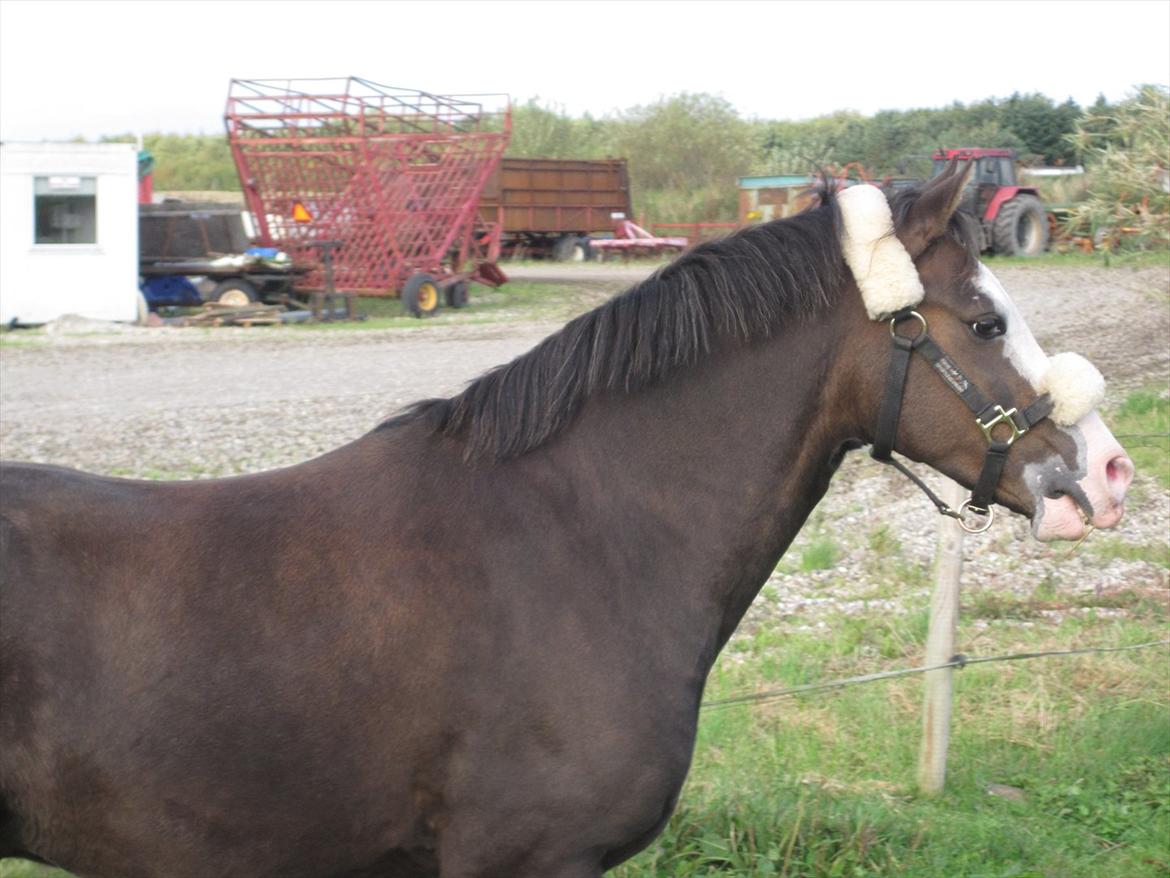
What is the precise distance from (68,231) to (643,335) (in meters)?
19.1

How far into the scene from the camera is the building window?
19.8 meters

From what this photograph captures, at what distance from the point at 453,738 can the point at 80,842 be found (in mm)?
795

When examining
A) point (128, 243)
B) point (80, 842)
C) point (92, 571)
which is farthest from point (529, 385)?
point (128, 243)

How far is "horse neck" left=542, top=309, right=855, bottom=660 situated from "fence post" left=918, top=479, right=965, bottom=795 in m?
1.70

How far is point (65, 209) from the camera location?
789 inches

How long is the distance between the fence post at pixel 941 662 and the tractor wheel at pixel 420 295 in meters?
16.5

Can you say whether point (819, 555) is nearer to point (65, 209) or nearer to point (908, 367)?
point (908, 367)

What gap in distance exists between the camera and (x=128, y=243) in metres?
19.7

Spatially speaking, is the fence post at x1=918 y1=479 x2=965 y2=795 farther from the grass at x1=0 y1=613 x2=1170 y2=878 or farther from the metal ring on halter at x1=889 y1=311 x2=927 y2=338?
the metal ring on halter at x1=889 y1=311 x2=927 y2=338

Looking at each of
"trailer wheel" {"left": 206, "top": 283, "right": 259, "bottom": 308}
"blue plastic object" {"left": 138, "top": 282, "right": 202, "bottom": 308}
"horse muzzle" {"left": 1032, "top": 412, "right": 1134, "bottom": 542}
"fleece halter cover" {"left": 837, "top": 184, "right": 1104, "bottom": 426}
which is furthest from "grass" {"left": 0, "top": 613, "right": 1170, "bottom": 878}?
"blue plastic object" {"left": 138, "top": 282, "right": 202, "bottom": 308}

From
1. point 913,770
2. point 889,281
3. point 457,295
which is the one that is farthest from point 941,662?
point 457,295

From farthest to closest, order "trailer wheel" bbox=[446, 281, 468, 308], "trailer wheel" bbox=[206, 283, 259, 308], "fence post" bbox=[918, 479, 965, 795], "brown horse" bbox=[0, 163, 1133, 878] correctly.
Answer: "trailer wheel" bbox=[446, 281, 468, 308] < "trailer wheel" bbox=[206, 283, 259, 308] < "fence post" bbox=[918, 479, 965, 795] < "brown horse" bbox=[0, 163, 1133, 878]

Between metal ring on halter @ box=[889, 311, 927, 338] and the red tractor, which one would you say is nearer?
metal ring on halter @ box=[889, 311, 927, 338]

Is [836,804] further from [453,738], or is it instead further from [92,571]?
[92,571]
